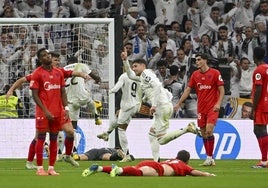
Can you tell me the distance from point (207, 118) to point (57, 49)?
627 centimetres

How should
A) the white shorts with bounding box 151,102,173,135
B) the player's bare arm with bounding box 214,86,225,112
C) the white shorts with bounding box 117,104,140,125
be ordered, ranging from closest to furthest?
1. the player's bare arm with bounding box 214,86,225,112
2. the white shorts with bounding box 151,102,173,135
3. the white shorts with bounding box 117,104,140,125

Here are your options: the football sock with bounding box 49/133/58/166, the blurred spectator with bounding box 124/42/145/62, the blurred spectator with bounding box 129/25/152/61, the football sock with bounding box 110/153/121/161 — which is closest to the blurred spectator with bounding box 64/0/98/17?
the blurred spectator with bounding box 129/25/152/61

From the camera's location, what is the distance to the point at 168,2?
31.7 metres

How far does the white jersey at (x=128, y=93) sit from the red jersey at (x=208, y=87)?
2.87m

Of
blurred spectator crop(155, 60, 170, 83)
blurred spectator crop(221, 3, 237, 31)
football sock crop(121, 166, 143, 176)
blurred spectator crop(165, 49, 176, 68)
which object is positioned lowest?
football sock crop(121, 166, 143, 176)

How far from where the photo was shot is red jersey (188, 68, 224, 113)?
72.1 feet

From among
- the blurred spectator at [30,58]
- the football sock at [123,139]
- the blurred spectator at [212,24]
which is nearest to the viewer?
the football sock at [123,139]

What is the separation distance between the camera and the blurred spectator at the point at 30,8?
103 feet

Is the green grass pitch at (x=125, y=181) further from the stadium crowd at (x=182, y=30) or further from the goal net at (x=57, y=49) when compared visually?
the stadium crowd at (x=182, y=30)

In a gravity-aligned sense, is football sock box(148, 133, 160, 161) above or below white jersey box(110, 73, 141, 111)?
below

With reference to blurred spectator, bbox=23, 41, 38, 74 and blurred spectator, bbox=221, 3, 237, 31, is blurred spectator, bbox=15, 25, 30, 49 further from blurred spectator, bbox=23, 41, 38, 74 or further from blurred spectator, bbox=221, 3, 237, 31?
blurred spectator, bbox=221, 3, 237, 31

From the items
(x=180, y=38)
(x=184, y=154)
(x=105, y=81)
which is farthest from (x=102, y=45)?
(x=184, y=154)

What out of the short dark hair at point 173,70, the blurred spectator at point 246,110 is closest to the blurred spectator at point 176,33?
the short dark hair at point 173,70

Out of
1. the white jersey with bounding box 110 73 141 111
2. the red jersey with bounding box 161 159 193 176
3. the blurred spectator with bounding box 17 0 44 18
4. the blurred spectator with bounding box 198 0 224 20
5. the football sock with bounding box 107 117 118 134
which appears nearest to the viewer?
the red jersey with bounding box 161 159 193 176
